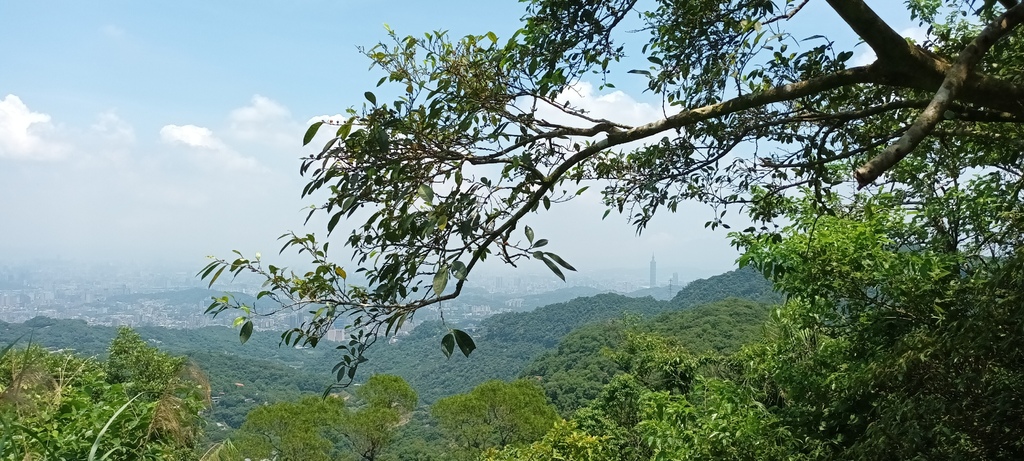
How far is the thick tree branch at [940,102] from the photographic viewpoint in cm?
106

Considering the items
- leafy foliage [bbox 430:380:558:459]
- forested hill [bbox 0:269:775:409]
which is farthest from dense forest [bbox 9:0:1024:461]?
forested hill [bbox 0:269:775:409]

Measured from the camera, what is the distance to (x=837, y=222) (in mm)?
3465

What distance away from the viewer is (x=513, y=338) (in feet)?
143

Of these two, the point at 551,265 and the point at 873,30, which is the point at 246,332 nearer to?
the point at 551,265

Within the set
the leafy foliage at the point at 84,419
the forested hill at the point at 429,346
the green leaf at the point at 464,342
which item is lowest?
the forested hill at the point at 429,346

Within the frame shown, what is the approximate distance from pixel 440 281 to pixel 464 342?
117mm

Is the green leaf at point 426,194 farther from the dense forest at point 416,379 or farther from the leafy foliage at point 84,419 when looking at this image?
the leafy foliage at point 84,419

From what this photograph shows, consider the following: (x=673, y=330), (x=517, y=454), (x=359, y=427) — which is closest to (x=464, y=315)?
(x=673, y=330)

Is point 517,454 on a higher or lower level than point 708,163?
lower

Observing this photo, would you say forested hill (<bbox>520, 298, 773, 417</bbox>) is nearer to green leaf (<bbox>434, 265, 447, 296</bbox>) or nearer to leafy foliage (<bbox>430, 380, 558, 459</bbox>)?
leafy foliage (<bbox>430, 380, 558, 459</bbox>)

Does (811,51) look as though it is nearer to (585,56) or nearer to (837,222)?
(585,56)

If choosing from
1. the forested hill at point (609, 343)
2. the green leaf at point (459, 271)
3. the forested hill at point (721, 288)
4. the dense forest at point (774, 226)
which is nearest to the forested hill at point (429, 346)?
the forested hill at point (721, 288)

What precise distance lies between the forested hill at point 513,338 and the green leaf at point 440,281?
1130 inches

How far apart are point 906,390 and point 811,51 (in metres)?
1.17
